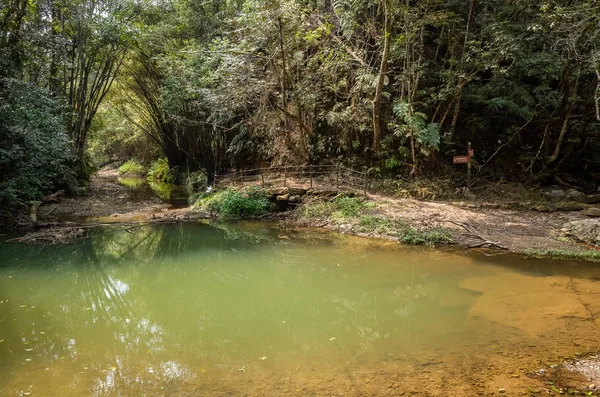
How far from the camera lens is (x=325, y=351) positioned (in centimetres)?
513

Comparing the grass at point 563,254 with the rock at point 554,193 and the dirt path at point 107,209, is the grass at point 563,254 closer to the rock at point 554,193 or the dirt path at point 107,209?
the rock at point 554,193

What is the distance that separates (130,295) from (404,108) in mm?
10620

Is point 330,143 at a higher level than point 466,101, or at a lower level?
lower

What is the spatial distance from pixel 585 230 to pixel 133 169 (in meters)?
35.7

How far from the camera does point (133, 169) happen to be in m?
36.5

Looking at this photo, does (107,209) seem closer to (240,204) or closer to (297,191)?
(240,204)

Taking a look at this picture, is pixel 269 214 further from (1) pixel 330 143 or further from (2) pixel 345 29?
(2) pixel 345 29

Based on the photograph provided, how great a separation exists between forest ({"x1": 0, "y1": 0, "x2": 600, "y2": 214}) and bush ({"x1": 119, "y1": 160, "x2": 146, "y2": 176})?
53.6 feet

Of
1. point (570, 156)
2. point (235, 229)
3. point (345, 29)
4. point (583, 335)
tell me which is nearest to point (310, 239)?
point (235, 229)

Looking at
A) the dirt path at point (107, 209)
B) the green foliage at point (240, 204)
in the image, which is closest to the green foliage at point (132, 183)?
the dirt path at point (107, 209)

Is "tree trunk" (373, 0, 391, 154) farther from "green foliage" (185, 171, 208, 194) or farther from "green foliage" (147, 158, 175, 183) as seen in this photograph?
"green foliage" (147, 158, 175, 183)

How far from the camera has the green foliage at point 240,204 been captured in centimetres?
1414

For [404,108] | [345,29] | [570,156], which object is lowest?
[570,156]

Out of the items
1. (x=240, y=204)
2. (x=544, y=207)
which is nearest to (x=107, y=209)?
(x=240, y=204)
